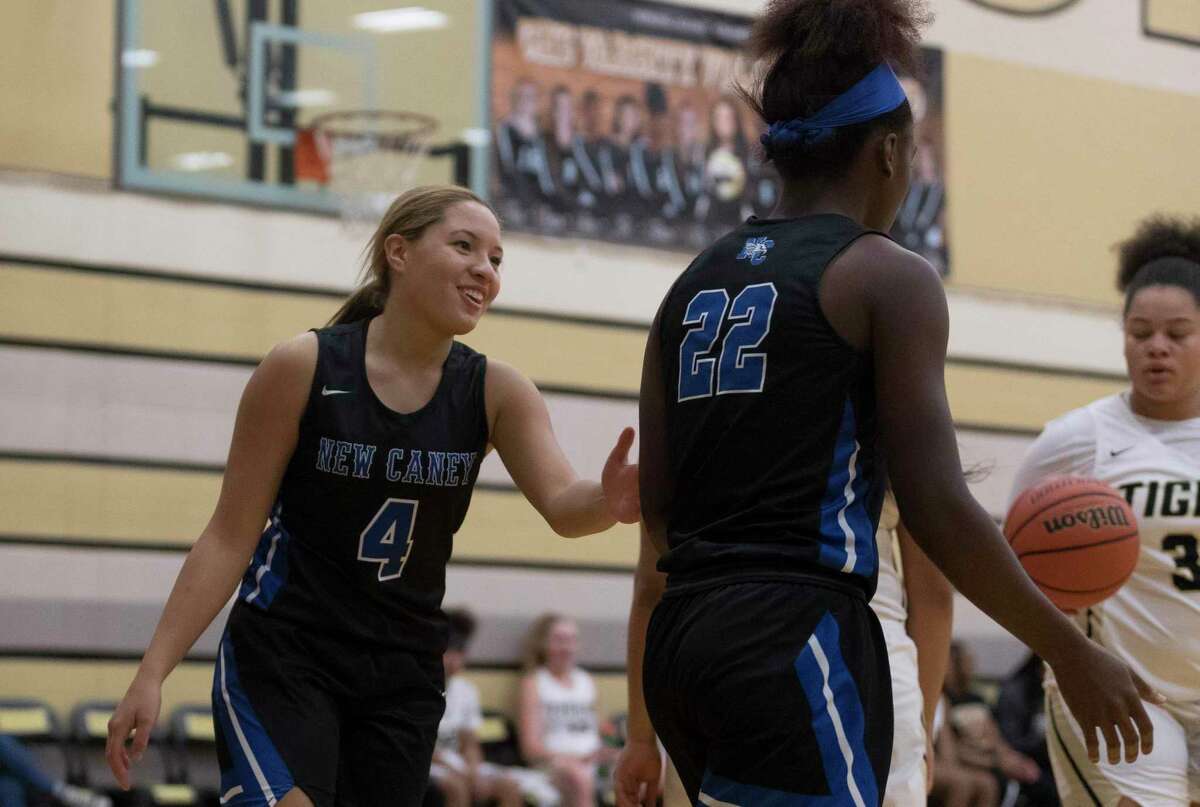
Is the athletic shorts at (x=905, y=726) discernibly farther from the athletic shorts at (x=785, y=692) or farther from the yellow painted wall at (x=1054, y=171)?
the yellow painted wall at (x=1054, y=171)

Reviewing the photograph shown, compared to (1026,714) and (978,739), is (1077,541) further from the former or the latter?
(1026,714)

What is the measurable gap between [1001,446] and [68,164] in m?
6.65

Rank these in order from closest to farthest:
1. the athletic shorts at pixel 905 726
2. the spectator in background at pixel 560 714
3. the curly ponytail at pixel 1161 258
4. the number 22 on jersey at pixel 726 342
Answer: the number 22 on jersey at pixel 726 342, the athletic shorts at pixel 905 726, the curly ponytail at pixel 1161 258, the spectator in background at pixel 560 714

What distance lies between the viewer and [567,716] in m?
10.2

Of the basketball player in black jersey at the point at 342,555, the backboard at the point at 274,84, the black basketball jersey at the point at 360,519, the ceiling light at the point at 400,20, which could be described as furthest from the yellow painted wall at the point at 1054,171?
the black basketball jersey at the point at 360,519

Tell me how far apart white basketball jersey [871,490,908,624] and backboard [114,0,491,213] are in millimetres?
6362

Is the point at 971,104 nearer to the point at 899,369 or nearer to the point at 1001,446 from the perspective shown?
the point at 1001,446

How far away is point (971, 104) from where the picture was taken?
41.4 feet

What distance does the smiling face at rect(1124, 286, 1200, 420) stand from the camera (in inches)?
202

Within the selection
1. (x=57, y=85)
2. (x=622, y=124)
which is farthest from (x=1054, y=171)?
(x=57, y=85)

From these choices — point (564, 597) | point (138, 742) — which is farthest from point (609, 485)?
point (564, 597)

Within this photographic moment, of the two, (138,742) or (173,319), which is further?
(173,319)

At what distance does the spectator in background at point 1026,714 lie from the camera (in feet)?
36.0

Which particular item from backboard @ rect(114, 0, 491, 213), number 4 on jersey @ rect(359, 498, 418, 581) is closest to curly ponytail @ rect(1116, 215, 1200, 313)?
number 4 on jersey @ rect(359, 498, 418, 581)
